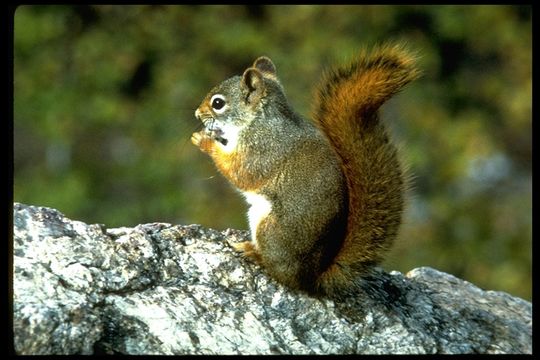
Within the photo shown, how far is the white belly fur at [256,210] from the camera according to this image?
350 cm

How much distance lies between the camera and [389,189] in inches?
139

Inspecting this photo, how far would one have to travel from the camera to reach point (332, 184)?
3441 mm

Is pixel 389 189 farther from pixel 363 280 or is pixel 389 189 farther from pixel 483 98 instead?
pixel 483 98

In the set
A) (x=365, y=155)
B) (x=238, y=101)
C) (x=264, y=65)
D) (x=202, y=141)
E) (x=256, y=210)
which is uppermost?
(x=264, y=65)

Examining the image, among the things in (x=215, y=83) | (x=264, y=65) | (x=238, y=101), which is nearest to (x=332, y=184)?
(x=238, y=101)

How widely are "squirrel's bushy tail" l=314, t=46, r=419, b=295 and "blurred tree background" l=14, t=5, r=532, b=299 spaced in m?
4.94

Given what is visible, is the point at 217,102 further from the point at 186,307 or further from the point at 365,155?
the point at 186,307

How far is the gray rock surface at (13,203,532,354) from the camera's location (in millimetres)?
2943

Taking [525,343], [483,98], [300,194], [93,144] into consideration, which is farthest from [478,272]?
[300,194]

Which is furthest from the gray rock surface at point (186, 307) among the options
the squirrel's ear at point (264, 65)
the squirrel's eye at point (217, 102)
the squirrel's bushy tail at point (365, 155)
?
the squirrel's ear at point (264, 65)

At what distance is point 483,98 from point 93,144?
409 cm

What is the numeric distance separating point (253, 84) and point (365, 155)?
61 centimetres

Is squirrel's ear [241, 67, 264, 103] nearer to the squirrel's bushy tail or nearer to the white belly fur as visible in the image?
the squirrel's bushy tail

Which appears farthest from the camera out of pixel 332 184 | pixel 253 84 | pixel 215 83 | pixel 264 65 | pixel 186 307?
pixel 215 83
